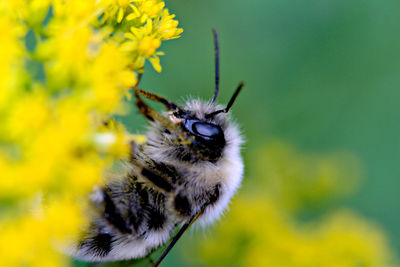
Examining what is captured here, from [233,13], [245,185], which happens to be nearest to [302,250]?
[245,185]

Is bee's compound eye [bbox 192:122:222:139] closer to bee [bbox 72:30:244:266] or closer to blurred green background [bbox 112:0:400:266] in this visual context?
bee [bbox 72:30:244:266]

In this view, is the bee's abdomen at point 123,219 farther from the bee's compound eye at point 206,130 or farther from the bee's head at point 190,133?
the bee's compound eye at point 206,130

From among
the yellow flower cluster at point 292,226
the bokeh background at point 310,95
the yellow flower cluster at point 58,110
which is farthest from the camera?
the bokeh background at point 310,95

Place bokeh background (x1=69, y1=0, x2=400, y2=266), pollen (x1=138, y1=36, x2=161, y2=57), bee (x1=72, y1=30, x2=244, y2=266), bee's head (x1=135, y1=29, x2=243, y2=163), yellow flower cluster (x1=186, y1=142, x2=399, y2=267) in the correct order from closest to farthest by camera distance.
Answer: pollen (x1=138, y1=36, x2=161, y2=57), bee (x1=72, y1=30, x2=244, y2=266), bee's head (x1=135, y1=29, x2=243, y2=163), yellow flower cluster (x1=186, y1=142, x2=399, y2=267), bokeh background (x1=69, y1=0, x2=400, y2=266)

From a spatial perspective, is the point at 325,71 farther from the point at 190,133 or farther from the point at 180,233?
the point at 180,233

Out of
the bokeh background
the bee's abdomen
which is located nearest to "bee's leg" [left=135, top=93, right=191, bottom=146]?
the bee's abdomen

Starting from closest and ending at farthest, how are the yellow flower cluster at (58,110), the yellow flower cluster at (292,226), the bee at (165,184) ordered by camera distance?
the yellow flower cluster at (58,110) < the bee at (165,184) < the yellow flower cluster at (292,226)

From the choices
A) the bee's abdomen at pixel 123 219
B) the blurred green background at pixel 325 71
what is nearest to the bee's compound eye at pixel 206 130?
the bee's abdomen at pixel 123 219
